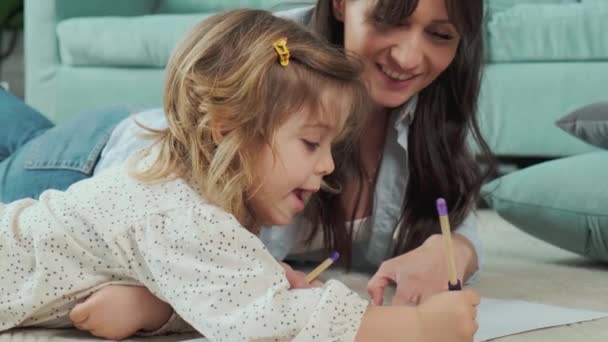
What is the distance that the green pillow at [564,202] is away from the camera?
1464mm

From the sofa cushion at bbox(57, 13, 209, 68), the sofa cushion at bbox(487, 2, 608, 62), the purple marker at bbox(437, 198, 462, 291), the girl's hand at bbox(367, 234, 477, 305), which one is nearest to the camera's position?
the purple marker at bbox(437, 198, 462, 291)

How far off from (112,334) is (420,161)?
20.4 inches

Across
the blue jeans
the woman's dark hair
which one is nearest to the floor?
the blue jeans

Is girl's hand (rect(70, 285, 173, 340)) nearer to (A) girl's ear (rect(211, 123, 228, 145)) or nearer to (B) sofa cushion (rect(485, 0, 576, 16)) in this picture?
(A) girl's ear (rect(211, 123, 228, 145))

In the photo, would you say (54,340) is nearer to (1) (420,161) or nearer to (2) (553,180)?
(1) (420,161)

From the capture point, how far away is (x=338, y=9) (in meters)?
1.39

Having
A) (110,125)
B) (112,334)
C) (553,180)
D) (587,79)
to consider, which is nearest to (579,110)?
(553,180)

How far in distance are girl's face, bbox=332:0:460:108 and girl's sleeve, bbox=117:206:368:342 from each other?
388mm

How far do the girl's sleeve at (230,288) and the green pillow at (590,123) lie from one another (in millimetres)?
697

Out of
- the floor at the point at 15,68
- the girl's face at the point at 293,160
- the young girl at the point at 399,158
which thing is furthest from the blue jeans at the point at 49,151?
the floor at the point at 15,68

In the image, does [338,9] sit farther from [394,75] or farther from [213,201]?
[213,201]

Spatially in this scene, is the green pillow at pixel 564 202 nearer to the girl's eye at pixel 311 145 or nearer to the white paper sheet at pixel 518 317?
the white paper sheet at pixel 518 317

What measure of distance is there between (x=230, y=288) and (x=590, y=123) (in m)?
0.78

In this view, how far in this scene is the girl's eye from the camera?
1.07 meters
